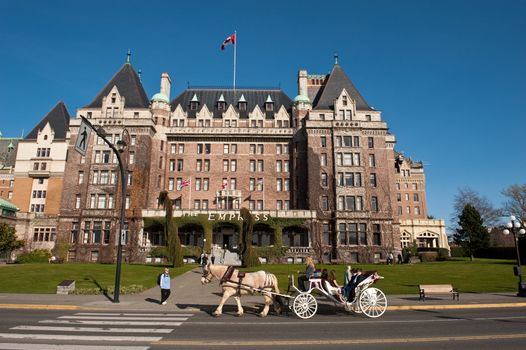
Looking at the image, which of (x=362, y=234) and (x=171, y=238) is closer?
(x=171, y=238)

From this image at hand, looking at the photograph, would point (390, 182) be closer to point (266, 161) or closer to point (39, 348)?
point (266, 161)

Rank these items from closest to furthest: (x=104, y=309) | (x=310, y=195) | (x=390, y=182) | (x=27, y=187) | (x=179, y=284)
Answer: (x=104, y=309)
(x=179, y=284)
(x=310, y=195)
(x=390, y=182)
(x=27, y=187)

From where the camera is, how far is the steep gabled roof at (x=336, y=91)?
187ft

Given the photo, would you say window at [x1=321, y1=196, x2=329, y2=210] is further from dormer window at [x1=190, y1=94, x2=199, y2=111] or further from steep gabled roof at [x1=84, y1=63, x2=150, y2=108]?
steep gabled roof at [x1=84, y1=63, x2=150, y2=108]

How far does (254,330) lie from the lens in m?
11.1

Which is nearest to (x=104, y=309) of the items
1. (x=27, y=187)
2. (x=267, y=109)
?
(x=267, y=109)

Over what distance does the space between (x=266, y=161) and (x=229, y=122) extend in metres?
9.17

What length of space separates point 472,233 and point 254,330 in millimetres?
53142

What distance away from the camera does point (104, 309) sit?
1510 cm

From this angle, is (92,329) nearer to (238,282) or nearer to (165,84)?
(238,282)

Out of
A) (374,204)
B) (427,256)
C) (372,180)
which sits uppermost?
(372,180)

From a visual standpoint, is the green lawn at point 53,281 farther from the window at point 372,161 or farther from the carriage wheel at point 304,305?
the window at point 372,161

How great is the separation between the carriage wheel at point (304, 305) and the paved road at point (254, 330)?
0.34m

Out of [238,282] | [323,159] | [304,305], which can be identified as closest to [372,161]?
[323,159]
